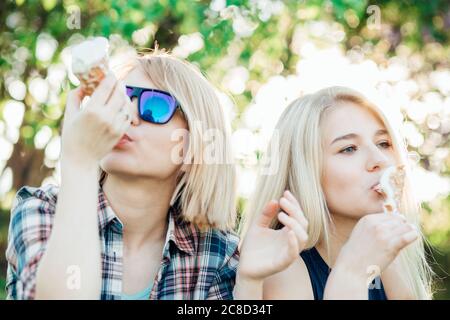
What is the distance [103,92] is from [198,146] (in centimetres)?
53

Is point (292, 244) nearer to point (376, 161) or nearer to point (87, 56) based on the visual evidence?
point (376, 161)

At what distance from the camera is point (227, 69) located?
Result: 5410 millimetres

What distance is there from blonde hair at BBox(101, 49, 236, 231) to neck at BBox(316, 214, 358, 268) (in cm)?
35

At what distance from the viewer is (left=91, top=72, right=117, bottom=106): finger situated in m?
1.95

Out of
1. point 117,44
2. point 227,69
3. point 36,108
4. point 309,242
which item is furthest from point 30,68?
point 309,242

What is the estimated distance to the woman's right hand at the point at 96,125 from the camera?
1.94 metres

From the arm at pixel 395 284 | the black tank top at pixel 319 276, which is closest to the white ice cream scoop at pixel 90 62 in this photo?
the black tank top at pixel 319 276

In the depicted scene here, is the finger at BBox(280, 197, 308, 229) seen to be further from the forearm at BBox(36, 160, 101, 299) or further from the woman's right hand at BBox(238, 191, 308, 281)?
the forearm at BBox(36, 160, 101, 299)

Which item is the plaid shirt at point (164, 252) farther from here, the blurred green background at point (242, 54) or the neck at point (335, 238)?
the blurred green background at point (242, 54)

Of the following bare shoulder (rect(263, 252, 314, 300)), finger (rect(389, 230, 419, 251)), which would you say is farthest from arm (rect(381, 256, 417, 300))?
finger (rect(389, 230, 419, 251))

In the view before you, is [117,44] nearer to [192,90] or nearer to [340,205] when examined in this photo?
[192,90]

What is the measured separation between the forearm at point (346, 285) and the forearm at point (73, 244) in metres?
0.70

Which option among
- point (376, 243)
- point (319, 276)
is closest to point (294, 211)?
point (376, 243)
